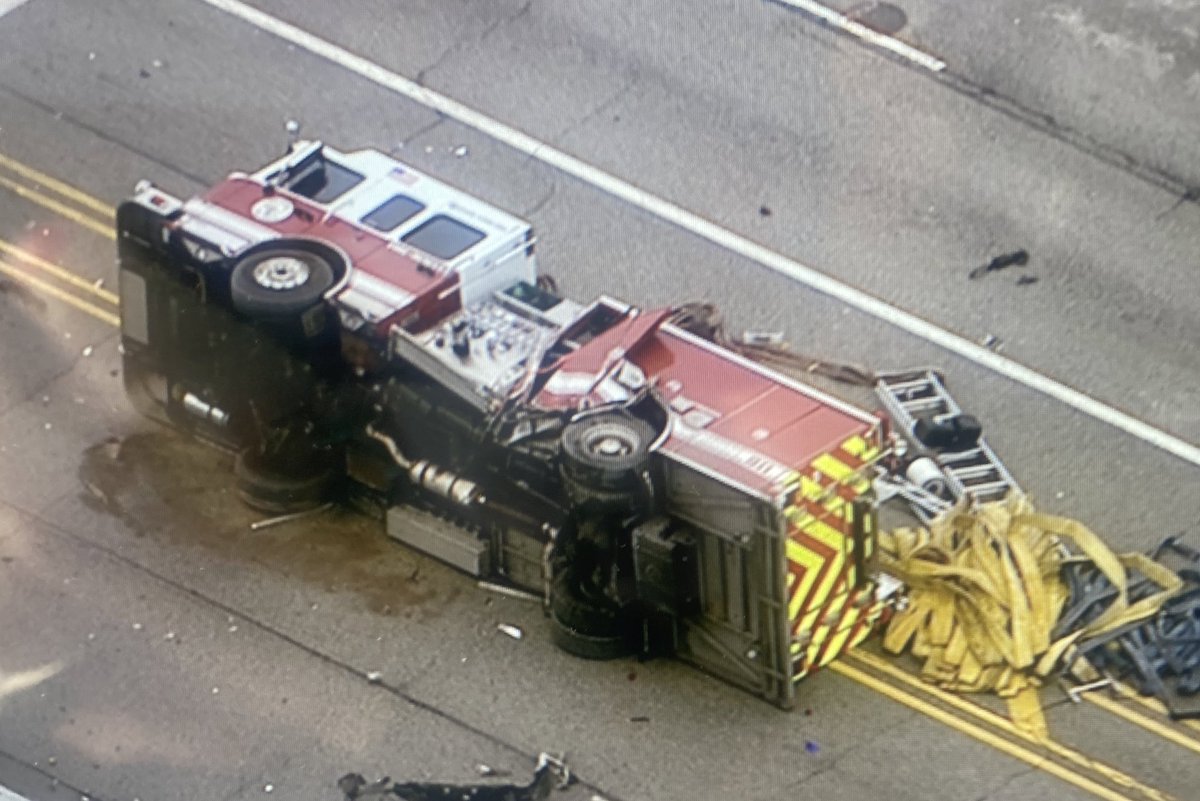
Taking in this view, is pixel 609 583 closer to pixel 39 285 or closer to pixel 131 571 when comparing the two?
pixel 131 571

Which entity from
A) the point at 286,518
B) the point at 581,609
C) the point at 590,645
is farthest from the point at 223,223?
the point at 590,645

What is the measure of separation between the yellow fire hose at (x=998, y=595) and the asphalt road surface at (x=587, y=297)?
252mm

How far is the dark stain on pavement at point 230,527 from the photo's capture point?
725 inches

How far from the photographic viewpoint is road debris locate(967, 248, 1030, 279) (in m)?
21.4

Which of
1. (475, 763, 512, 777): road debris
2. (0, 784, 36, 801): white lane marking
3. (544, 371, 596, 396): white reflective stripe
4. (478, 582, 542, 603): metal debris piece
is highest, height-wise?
(544, 371, 596, 396): white reflective stripe

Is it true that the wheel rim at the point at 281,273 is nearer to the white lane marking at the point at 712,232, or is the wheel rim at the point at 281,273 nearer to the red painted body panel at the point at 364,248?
the red painted body panel at the point at 364,248

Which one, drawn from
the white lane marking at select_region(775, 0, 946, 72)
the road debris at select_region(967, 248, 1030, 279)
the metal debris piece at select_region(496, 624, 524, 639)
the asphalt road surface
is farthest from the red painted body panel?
the white lane marking at select_region(775, 0, 946, 72)

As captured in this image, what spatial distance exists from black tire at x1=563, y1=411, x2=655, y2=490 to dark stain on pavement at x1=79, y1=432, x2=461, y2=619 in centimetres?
173

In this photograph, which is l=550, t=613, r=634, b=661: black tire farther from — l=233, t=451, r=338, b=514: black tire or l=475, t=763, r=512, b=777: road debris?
l=233, t=451, r=338, b=514: black tire

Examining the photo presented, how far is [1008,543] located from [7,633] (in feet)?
21.2

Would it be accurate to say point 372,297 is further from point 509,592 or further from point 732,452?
point 732,452

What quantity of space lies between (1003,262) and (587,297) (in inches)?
127

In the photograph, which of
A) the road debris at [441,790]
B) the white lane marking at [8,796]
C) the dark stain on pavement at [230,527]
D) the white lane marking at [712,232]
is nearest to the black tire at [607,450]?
the dark stain on pavement at [230,527]

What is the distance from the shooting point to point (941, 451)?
63.8ft
